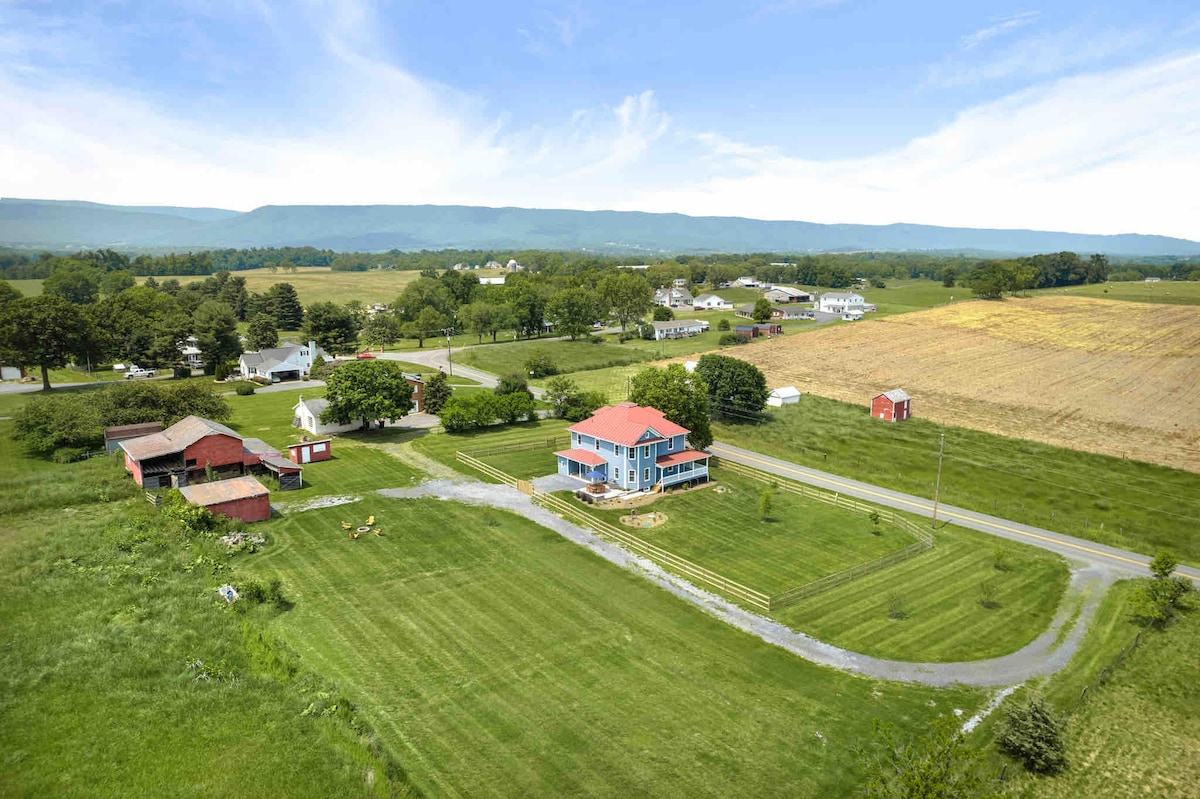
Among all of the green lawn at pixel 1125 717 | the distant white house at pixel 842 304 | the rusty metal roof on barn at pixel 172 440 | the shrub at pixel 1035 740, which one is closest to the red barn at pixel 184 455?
the rusty metal roof on barn at pixel 172 440

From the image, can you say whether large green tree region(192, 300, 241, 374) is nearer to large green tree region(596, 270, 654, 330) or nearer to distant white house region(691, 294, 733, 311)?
large green tree region(596, 270, 654, 330)

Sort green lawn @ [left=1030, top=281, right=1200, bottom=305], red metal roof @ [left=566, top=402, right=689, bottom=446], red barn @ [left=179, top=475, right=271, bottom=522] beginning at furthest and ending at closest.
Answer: green lawn @ [left=1030, top=281, right=1200, bottom=305]
red metal roof @ [left=566, top=402, right=689, bottom=446]
red barn @ [left=179, top=475, right=271, bottom=522]

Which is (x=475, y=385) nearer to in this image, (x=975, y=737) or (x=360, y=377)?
(x=360, y=377)

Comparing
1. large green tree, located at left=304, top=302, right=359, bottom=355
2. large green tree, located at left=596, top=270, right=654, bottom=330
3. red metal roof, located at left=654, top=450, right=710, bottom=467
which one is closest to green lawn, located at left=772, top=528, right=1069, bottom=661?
red metal roof, located at left=654, top=450, right=710, bottom=467

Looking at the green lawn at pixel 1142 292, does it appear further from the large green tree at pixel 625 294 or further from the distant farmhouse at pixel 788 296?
the large green tree at pixel 625 294

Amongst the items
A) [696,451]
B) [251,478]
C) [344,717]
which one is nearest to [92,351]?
[251,478]

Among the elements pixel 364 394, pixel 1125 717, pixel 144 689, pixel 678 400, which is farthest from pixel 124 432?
pixel 1125 717
